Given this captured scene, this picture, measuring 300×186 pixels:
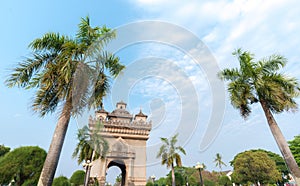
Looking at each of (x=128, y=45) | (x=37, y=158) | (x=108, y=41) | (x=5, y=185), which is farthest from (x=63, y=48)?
(x=5, y=185)

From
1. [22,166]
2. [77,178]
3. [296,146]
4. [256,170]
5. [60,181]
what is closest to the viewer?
[22,166]

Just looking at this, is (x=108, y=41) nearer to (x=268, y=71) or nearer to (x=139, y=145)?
(x=268, y=71)

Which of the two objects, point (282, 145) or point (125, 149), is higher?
point (125, 149)

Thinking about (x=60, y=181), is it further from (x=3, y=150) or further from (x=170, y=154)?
(x=3, y=150)

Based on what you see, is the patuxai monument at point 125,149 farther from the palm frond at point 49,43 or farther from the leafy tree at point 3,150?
the leafy tree at point 3,150

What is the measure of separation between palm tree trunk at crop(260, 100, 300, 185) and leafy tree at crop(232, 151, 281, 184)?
23.1m

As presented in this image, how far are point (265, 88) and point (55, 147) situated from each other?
9.68m

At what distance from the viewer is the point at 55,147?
5996 millimetres

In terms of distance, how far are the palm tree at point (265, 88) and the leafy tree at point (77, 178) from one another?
19339 millimetres

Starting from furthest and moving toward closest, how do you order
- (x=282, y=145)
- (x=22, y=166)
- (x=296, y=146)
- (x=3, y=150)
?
(x=3, y=150)
(x=296, y=146)
(x=22, y=166)
(x=282, y=145)

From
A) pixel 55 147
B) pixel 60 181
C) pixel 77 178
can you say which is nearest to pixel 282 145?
pixel 55 147

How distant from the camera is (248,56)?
1048 centimetres

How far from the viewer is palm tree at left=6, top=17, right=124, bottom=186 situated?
635cm

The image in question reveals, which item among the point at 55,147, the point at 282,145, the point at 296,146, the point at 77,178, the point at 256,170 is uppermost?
the point at 296,146
